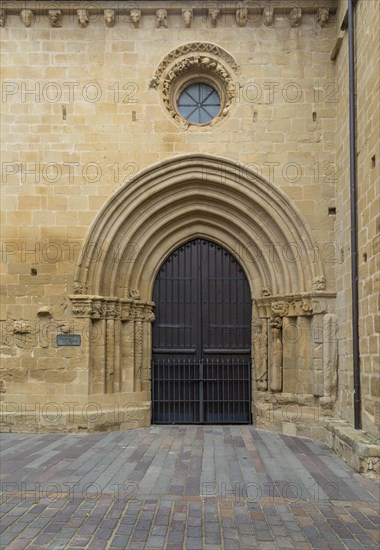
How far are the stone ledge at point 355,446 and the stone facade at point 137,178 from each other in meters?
1.08

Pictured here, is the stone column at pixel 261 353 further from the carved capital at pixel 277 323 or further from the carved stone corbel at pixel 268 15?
the carved stone corbel at pixel 268 15

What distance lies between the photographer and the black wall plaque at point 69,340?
28.4ft

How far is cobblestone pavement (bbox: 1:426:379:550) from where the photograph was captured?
4.29 m

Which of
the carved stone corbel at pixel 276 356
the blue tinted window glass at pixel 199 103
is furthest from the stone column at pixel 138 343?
the blue tinted window glass at pixel 199 103

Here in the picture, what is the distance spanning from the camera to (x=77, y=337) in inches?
341

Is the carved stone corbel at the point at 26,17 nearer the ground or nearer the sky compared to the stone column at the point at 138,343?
nearer the sky

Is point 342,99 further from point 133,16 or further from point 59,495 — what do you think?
point 59,495

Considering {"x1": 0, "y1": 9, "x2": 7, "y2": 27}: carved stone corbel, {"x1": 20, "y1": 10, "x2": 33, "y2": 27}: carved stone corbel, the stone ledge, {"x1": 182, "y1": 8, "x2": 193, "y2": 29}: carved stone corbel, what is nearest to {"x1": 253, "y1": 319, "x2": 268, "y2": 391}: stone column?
the stone ledge

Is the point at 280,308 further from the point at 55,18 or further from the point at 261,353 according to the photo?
the point at 55,18

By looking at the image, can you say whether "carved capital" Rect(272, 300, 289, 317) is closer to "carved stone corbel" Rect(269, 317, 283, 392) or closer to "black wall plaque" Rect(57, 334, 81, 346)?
"carved stone corbel" Rect(269, 317, 283, 392)

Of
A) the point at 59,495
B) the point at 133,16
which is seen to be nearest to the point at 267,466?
the point at 59,495

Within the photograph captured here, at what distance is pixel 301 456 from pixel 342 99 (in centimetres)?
546

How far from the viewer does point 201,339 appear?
9430 millimetres

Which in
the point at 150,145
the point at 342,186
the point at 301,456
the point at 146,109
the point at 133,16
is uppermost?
the point at 133,16
